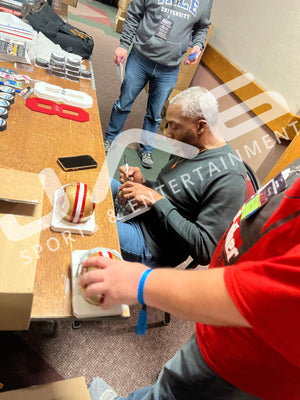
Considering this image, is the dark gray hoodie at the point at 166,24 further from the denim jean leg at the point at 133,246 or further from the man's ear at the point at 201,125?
the denim jean leg at the point at 133,246

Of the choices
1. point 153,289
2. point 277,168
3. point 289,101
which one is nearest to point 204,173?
point 153,289

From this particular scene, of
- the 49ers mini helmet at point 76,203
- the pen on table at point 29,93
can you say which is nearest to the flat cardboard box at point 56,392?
the 49ers mini helmet at point 76,203

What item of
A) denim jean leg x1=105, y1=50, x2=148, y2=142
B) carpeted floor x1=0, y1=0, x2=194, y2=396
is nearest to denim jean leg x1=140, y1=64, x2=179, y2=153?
denim jean leg x1=105, y1=50, x2=148, y2=142

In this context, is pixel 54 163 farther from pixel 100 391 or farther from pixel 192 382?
pixel 100 391

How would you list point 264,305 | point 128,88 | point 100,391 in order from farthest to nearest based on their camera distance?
point 128,88
point 100,391
point 264,305

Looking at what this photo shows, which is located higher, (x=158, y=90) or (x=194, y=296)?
(x=194, y=296)

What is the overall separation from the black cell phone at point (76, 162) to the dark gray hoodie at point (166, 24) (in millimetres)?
1602

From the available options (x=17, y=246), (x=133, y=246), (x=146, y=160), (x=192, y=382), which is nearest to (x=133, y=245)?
(x=133, y=246)

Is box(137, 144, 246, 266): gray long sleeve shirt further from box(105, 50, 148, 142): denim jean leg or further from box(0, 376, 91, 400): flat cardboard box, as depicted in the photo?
box(105, 50, 148, 142): denim jean leg

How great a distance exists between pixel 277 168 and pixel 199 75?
216cm

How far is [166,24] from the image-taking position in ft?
7.49

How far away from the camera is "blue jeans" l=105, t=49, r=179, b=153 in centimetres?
250

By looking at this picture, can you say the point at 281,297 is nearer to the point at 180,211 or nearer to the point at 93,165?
the point at 180,211

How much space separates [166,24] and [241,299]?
7.99 ft
